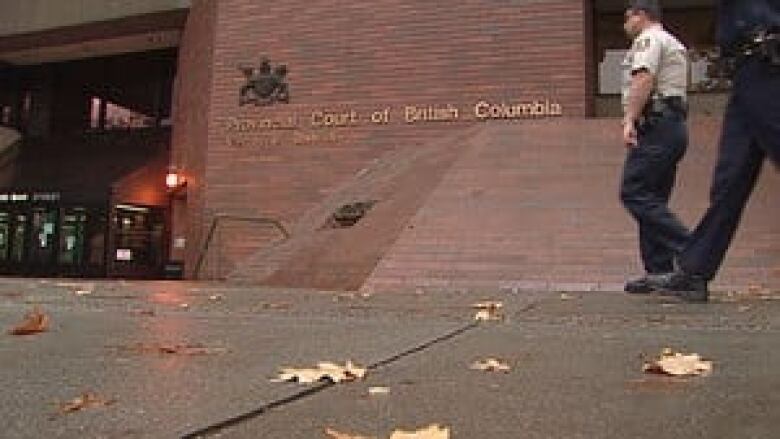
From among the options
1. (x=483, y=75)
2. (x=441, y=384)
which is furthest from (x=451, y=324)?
(x=483, y=75)

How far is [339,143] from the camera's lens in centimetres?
1842

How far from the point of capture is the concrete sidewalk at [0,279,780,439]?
2598mm

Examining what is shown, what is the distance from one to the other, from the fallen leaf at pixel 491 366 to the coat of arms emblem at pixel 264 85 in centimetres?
1601

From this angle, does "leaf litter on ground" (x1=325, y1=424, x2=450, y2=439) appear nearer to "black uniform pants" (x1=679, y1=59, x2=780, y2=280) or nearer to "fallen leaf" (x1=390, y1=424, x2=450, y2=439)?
"fallen leaf" (x1=390, y1=424, x2=450, y2=439)

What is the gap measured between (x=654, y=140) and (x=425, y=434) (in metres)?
4.22

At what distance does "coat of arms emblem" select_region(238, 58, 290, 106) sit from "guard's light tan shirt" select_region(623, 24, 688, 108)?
44.2ft

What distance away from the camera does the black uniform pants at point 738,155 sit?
477cm

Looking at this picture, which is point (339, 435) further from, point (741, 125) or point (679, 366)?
point (741, 125)

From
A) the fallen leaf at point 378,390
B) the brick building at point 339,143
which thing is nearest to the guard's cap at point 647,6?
the brick building at point 339,143

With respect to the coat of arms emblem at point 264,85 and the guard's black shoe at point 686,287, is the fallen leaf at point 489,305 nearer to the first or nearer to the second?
the guard's black shoe at point 686,287

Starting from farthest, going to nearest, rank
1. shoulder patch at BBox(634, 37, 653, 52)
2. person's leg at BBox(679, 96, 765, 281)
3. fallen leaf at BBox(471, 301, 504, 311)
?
shoulder patch at BBox(634, 37, 653, 52), fallen leaf at BBox(471, 301, 504, 311), person's leg at BBox(679, 96, 765, 281)

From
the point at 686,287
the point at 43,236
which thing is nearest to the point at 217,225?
the point at 43,236

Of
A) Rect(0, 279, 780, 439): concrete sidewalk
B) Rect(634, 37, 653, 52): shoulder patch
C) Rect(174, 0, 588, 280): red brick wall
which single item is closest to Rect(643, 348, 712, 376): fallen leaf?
Rect(0, 279, 780, 439): concrete sidewalk

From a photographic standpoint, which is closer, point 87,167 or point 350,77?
point 350,77
